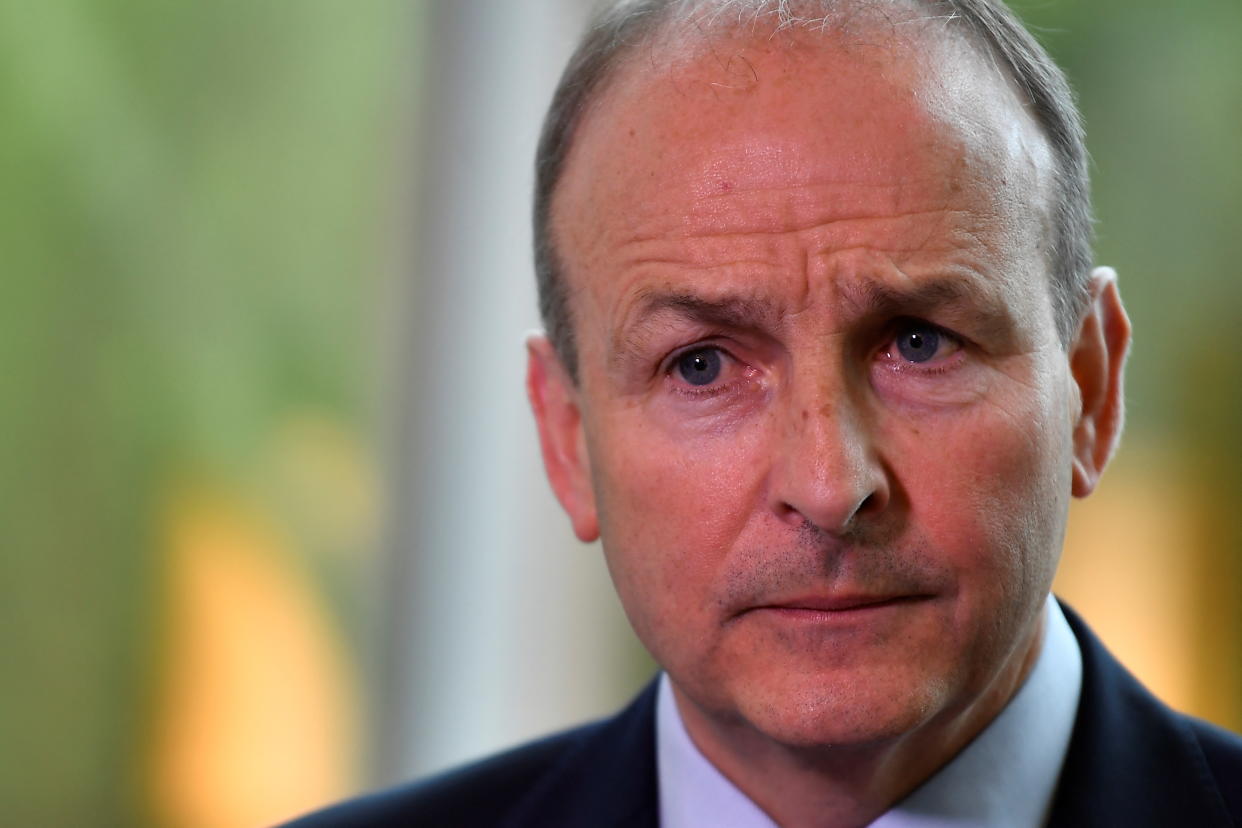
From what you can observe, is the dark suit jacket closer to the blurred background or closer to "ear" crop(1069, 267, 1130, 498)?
"ear" crop(1069, 267, 1130, 498)

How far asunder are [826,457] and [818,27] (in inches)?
22.1

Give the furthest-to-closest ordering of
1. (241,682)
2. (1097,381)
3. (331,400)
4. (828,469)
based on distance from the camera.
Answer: (331,400) < (241,682) < (1097,381) < (828,469)

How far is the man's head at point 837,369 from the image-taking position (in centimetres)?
173

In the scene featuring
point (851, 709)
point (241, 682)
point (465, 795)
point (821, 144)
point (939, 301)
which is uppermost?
point (821, 144)

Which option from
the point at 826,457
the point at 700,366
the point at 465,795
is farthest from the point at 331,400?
the point at 826,457

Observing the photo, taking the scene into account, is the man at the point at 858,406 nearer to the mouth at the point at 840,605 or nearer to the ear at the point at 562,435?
the mouth at the point at 840,605

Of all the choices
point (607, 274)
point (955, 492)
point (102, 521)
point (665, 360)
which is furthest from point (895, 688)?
point (102, 521)

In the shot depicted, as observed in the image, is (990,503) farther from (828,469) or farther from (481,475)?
(481,475)

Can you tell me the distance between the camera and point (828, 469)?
1.67 meters

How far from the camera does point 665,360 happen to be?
6.29 feet

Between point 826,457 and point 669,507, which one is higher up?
point 826,457

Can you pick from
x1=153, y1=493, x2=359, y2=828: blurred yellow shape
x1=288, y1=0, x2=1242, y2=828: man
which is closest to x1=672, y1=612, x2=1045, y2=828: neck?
x1=288, y1=0, x2=1242, y2=828: man

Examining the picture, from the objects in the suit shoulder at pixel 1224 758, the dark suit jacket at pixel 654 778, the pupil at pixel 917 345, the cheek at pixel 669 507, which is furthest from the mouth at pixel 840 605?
the suit shoulder at pixel 1224 758

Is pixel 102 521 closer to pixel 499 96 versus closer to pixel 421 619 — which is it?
pixel 421 619
